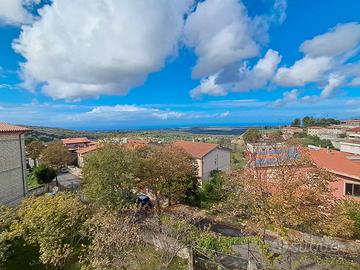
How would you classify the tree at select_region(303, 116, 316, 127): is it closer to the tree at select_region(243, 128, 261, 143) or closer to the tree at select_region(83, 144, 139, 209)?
the tree at select_region(243, 128, 261, 143)

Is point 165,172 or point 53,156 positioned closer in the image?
point 165,172

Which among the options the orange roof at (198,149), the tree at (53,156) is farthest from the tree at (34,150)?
the orange roof at (198,149)

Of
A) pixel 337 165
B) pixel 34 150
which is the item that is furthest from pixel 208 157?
pixel 34 150

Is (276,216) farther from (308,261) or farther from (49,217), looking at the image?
(49,217)

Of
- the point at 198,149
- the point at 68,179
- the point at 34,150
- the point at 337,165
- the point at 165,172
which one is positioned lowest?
the point at 68,179

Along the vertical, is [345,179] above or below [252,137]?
below

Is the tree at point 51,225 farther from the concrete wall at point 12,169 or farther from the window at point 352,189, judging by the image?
the window at point 352,189

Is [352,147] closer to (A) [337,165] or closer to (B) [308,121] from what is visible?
(A) [337,165]
